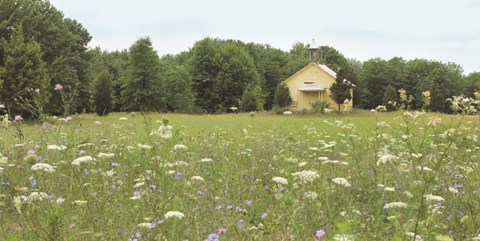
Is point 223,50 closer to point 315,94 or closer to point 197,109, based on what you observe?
point 197,109

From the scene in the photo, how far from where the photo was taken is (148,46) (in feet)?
185

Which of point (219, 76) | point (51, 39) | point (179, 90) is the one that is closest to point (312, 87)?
point (219, 76)

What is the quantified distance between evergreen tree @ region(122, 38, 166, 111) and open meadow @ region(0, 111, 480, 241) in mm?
50026

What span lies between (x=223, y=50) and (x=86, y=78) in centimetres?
2553

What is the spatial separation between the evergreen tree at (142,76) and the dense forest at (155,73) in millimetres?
127

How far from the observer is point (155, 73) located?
5688 cm

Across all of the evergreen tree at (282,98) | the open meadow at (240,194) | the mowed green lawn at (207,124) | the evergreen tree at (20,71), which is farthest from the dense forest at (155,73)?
the open meadow at (240,194)

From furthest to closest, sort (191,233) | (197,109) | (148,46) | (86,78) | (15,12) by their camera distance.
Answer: (197,109), (148,46), (86,78), (15,12), (191,233)

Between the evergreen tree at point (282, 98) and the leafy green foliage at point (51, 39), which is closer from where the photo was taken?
the leafy green foliage at point (51, 39)

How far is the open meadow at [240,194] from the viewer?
2.76 m

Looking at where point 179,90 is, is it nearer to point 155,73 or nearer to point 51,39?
point 155,73

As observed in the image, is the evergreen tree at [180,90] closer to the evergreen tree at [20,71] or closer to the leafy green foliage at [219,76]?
the leafy green foliage at [219,76]

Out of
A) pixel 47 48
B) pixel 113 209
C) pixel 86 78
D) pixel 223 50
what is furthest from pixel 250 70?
pixel 113 209

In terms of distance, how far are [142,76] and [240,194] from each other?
52951 mm
